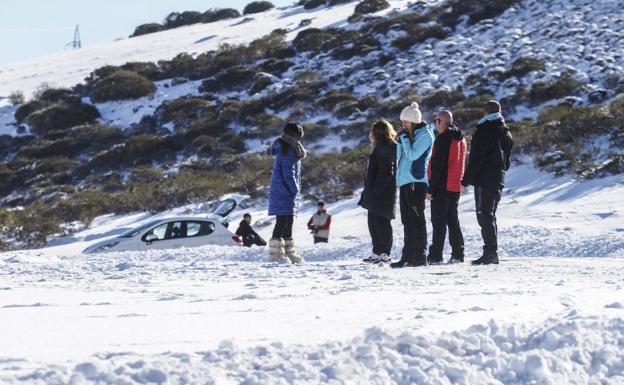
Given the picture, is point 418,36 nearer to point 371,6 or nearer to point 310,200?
point 371,6

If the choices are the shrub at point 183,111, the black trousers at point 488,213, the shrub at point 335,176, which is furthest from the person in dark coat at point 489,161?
the shrub at point 183,111

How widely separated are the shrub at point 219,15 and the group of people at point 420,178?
61.2 m

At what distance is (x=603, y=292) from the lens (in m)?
6.89

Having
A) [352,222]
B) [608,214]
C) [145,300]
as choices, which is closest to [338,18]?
[352,222]

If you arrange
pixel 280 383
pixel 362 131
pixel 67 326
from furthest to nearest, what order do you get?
1. pixel 362 131
2. pixel 67 326
3. pixel 280 383

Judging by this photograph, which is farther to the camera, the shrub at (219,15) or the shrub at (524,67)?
the shrub at (219,15)

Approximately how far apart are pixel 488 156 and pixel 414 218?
984 millimetres

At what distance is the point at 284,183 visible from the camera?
10.8m

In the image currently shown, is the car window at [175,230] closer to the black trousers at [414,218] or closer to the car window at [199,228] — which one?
the car window at [199,228]

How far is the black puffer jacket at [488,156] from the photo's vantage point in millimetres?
10133

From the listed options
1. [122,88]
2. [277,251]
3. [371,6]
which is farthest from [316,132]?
[277,251]

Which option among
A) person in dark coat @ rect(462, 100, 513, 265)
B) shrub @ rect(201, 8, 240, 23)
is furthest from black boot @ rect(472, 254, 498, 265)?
shrub @ rect(201, 8, 240, 23)

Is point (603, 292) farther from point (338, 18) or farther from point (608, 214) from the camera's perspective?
point (338, 18)

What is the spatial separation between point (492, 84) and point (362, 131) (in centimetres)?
593
